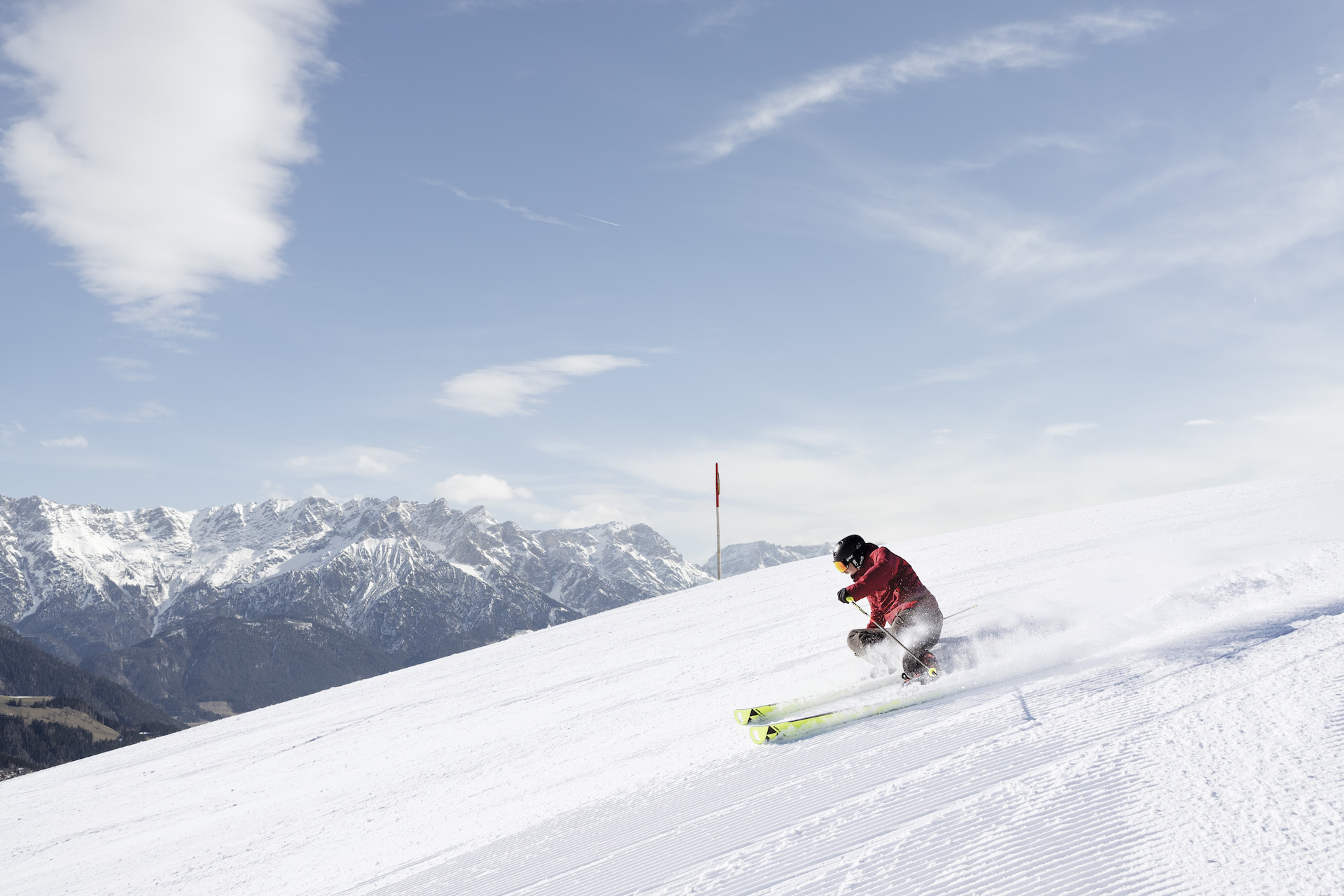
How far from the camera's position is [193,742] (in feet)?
58.0

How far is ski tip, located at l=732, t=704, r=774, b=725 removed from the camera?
812 cm

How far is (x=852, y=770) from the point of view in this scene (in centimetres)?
613

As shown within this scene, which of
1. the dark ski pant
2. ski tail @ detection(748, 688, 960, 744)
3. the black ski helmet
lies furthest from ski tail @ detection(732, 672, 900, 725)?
the black ski helmet

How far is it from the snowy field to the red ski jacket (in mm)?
885

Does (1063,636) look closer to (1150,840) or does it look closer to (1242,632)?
(1242,632)

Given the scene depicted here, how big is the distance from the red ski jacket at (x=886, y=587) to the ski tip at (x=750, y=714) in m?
1.58

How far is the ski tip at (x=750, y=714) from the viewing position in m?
8.12

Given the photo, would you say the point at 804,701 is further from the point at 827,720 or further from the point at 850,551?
the point at 850,551

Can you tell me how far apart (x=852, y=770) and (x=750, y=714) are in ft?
6.81

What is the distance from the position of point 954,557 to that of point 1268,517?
5753 mm

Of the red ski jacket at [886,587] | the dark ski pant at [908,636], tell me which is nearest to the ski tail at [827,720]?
the dark ski pant at [908,636]

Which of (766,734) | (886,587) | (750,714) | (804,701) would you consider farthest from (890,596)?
(766,734)

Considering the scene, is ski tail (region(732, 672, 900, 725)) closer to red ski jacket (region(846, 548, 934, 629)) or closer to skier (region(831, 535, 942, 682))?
skier (region(831, 535, 942, 682))

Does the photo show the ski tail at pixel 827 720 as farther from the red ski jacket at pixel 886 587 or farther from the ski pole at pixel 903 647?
the red ski jacket at pixel 886 587
